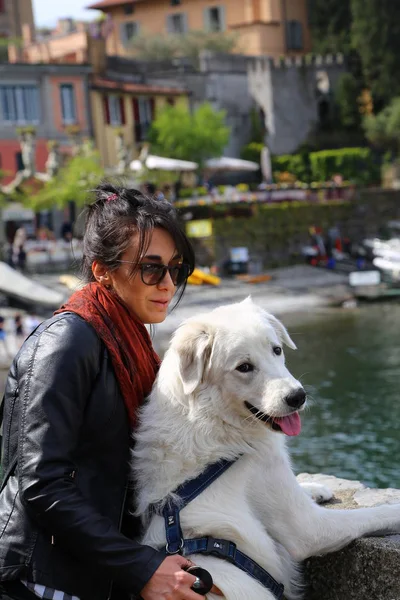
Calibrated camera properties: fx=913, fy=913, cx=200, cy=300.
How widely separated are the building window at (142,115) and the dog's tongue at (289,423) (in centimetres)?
4305

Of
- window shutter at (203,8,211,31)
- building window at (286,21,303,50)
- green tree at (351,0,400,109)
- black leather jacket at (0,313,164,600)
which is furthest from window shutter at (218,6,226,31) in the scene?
black leather jacket at (0,313,164,600)

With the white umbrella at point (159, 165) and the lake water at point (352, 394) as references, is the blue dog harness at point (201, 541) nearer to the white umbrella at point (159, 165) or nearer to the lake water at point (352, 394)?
the lake water at point (352, 394)

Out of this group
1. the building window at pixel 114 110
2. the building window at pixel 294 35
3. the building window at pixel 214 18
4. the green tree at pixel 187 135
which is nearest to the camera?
the green tree at pixel 187 135

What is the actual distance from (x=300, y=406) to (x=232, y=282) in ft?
102

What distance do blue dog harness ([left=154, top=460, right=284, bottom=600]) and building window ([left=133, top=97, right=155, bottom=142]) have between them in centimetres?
4308

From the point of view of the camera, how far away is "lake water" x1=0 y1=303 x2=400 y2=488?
13.9 metres

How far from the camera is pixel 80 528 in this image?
2.46 metres

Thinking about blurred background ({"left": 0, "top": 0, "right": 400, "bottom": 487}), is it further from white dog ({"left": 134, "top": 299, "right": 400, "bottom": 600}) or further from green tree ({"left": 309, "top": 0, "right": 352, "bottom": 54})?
white dog ({"left": 134, "top": 299, "right": 400, "bottom": 600})

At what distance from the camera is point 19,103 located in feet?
134

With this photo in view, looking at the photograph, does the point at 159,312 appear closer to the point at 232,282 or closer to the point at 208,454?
the point at 208,454

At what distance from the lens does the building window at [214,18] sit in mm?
60219

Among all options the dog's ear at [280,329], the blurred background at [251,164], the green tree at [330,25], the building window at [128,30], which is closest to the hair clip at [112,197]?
the dog's ear at [280,329]

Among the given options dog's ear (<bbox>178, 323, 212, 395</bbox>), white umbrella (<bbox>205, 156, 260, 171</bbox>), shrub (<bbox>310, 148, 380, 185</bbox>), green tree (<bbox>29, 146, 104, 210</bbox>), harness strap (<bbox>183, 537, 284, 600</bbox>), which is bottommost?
shrub (<bbox>310, 148, 380, 185</bbox>)

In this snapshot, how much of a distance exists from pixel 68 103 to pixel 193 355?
A: 40918 mm
